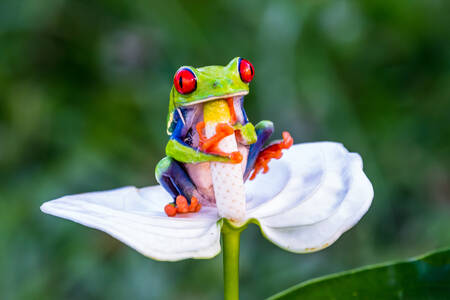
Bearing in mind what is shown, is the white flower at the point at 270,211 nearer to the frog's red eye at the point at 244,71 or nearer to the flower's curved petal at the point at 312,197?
the flower's curved petal at the point at 312,197

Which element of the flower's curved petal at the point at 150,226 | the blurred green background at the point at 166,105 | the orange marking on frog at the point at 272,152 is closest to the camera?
the flower's curved petal at the point at 150,226

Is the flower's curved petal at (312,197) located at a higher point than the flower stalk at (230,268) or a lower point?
higher

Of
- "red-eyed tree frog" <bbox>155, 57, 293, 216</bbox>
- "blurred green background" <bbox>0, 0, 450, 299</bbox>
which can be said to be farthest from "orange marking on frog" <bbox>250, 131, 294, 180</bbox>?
"blurred green background" <bbox>0, 0, 450, 299</bbox>

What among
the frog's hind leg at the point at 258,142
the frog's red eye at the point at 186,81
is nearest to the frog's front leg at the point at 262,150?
the frog's hind leg at the point at 258,142

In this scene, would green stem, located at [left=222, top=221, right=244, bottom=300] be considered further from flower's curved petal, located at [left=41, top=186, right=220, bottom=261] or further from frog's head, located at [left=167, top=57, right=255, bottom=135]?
frog's head, located at [left=167, top=57, right=255, bottom=135]

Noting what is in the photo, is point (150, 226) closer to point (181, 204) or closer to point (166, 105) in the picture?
point (181, 204)

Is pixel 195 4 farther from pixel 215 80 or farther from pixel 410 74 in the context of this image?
pixel 215 80
